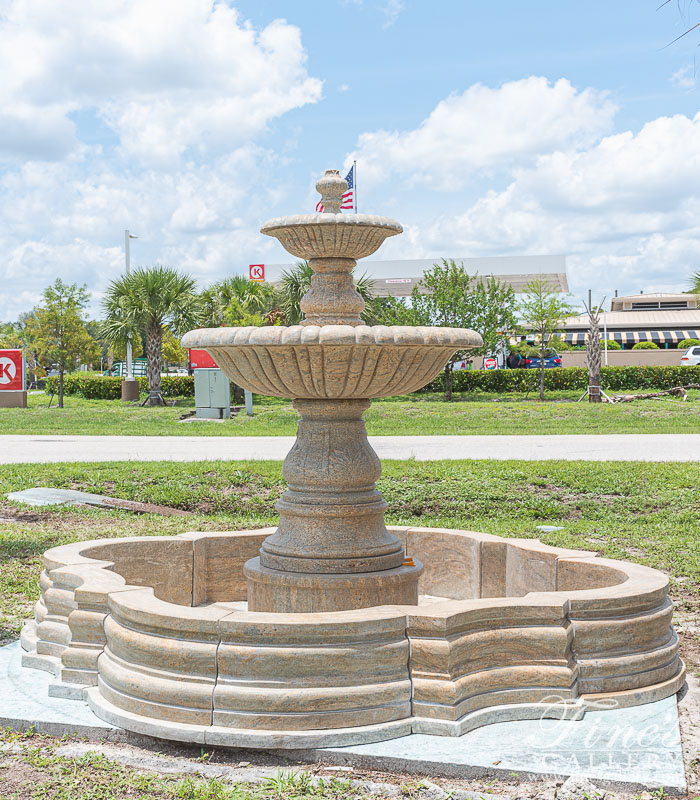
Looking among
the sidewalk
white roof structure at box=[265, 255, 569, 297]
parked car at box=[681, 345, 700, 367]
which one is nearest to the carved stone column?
the sidewalk

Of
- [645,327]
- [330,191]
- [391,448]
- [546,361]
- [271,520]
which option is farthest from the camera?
[645,327]

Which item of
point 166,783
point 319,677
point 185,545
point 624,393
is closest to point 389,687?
point 319,677

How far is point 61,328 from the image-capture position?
29375 mm

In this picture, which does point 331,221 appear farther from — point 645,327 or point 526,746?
point 645,327

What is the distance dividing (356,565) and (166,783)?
184 cm

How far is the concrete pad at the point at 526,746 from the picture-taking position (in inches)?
141

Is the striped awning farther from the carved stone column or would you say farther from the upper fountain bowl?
the carved stone column

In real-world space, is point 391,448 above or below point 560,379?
below

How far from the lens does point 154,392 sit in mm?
28562

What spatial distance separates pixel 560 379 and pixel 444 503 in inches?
899

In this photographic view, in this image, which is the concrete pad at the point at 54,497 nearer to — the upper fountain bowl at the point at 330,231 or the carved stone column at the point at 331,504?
the carved stone column at the point at 331,504

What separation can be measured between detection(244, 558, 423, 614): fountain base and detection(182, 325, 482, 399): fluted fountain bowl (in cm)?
105

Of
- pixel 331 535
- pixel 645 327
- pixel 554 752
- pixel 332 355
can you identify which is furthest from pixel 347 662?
pixel 645 327

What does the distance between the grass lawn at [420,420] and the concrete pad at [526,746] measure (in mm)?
14829
